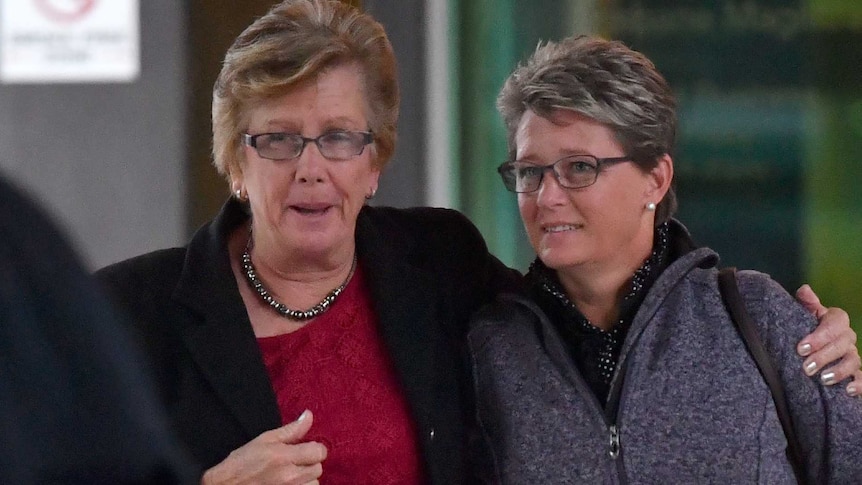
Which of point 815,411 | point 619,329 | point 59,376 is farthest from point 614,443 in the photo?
point 59,376

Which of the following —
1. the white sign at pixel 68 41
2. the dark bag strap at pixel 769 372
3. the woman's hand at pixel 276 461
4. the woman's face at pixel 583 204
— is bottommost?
the woman's hand at pixel 276 461

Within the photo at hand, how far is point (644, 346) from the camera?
7.33 ft

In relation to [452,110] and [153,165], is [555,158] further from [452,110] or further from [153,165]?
[153,165]

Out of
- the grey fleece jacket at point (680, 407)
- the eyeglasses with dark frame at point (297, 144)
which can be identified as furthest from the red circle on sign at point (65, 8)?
the grey fleece jacket at point (680, 407)

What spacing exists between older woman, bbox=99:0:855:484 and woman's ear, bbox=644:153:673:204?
1.30 feet

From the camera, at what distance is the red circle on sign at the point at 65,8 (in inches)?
159

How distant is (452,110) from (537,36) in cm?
36

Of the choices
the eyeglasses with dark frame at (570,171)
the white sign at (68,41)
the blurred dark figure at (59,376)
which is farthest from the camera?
the white sign at (68,41)

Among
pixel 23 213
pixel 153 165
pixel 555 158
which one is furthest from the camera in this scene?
pixel 153 165

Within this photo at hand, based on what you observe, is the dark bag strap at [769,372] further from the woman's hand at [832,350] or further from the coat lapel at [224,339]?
the coat lapel at [224,339]

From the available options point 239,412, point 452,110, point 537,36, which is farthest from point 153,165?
point 239,412

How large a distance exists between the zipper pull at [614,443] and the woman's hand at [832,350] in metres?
0.34

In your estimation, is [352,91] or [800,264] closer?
[352,91]

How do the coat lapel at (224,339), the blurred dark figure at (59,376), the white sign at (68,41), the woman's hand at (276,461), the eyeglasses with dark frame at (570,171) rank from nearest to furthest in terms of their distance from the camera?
the blurred dark figure at (59,376) → the woman's hand at (276,461) → the coat lapel at (224,339) → the eyeglasses with dark frame at (570,171) → the white sign at (68,41)
